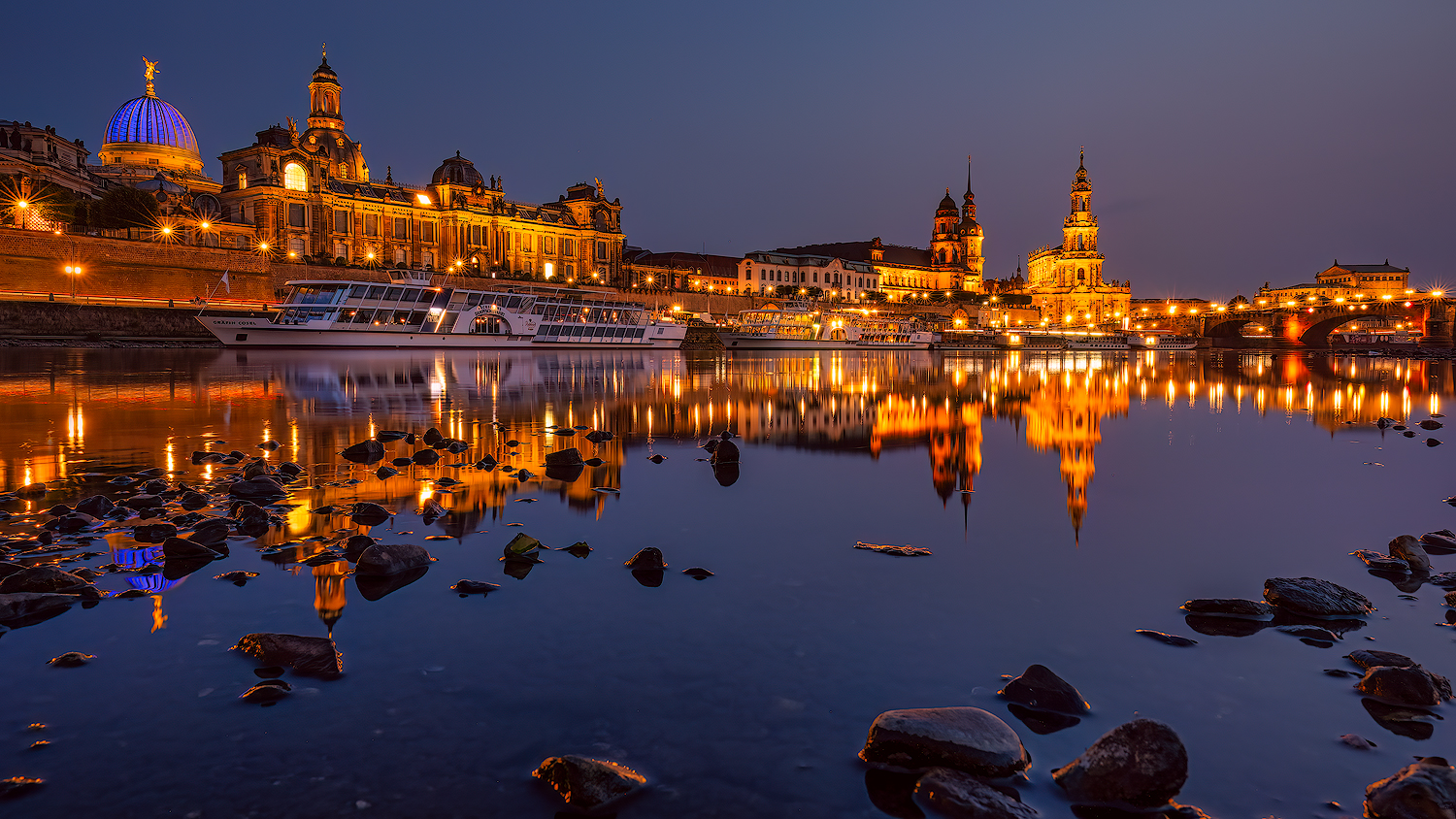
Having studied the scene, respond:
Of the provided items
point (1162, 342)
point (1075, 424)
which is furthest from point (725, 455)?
point (1162, 342)

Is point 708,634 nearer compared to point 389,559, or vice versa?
point 708,634

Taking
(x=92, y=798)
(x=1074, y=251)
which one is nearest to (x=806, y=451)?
(x=92, y=798)

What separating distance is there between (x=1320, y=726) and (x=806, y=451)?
362 inches

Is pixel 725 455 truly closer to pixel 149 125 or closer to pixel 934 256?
pixel 149 125

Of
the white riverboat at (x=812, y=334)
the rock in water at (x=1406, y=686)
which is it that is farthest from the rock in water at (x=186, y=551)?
the white riverboat at (x=812, y=334)

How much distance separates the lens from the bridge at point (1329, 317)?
297 feet

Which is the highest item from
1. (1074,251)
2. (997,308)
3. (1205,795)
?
(1074,251)

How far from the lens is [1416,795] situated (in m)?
3.22

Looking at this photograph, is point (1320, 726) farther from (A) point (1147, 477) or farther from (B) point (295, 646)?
(A) point (1147, 477)

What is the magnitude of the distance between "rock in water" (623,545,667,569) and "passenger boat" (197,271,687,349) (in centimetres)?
5088

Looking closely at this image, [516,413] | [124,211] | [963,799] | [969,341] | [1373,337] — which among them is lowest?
[963,799]

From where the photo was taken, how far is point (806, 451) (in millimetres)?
12938

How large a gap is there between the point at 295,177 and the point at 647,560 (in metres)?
91.0

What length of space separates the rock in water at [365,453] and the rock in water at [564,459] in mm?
2206
